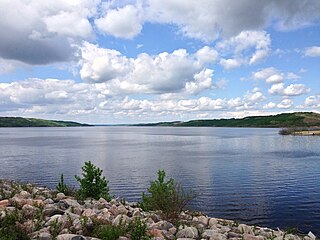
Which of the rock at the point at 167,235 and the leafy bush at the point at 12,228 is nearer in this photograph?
the leafy bush at the point at 12,228

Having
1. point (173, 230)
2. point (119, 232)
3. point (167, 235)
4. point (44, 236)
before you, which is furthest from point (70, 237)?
point (173, 230)

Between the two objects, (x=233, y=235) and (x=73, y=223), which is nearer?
(x=73, y=223)

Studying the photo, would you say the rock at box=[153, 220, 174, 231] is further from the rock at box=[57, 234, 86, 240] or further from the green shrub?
the rock at box=[57, 234, 86, 240]

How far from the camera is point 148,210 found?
17.7 metres

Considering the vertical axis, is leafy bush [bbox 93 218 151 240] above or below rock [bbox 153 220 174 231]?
above

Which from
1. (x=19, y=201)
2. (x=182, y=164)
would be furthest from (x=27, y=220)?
(x=182, y=164)

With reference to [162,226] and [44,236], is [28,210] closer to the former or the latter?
[44,236]

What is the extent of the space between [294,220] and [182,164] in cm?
3593

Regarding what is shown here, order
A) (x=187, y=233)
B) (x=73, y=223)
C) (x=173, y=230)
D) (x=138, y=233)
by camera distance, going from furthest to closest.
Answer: (x=173, y=230) < (x=187, y=233) < (x=73, y=223) < (x=138, y=233)

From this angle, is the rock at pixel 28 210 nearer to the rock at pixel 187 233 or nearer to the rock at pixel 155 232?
the rock at pixel 155 232

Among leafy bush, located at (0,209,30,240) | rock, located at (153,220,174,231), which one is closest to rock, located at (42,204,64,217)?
leafy bush, located at (0,209,30,240)

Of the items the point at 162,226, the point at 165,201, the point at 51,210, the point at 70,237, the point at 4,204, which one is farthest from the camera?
the point at 165,201

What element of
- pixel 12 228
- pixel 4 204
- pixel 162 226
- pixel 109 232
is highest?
pixel 4 204

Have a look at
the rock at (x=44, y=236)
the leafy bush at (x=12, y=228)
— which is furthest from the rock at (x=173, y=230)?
the leafy bush at (x=12, y=228)
